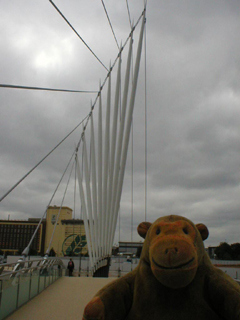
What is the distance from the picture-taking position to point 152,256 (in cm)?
349

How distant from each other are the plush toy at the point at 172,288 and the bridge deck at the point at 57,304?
3.69 m

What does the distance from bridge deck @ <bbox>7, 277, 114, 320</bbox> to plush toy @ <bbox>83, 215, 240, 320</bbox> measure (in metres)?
3.69

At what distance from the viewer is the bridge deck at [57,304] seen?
6961 millimetres

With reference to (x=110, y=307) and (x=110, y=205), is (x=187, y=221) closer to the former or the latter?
(x=110, y=307)

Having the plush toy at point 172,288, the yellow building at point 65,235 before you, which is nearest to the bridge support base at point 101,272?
the plush toy at point 172,288

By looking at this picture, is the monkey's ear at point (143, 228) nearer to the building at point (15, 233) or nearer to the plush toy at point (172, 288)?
the plush toy at point (172, 288)

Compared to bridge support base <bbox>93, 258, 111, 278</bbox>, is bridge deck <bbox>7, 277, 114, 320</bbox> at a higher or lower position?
lower

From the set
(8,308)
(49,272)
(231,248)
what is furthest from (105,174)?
(231,248)

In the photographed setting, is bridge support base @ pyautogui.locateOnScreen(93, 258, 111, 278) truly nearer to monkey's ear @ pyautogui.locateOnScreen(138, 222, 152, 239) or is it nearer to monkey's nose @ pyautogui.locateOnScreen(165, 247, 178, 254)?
monkey's ear @ pyautogui.locateOnScreen(138, 222, 152, 239)

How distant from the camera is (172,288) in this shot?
3.49m

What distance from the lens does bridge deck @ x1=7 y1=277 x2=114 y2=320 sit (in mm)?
6961

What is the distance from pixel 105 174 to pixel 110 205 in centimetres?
154

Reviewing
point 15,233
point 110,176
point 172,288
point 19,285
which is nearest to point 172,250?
point 172,288

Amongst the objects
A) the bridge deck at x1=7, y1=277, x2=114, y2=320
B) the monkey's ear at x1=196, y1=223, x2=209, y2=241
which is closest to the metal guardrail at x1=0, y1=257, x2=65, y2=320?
the bridge deck at x1=7, y1=277, x2=114, y2=320
